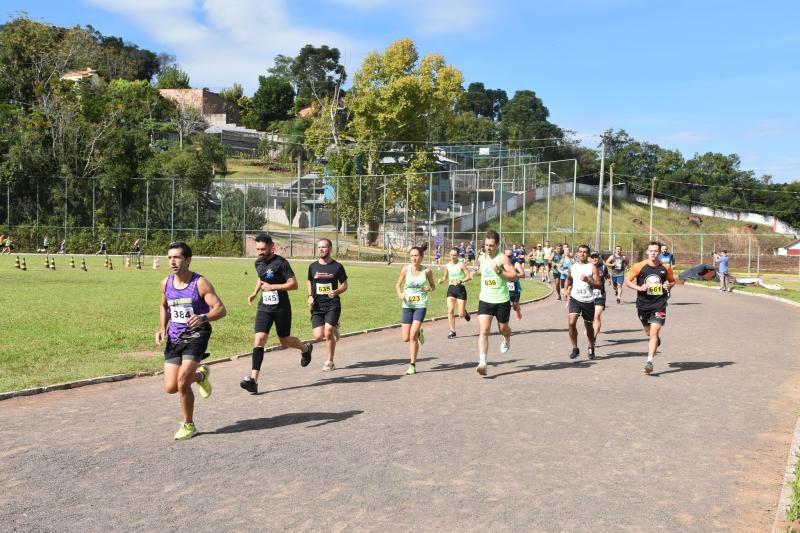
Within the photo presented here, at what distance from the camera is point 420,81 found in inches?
2569

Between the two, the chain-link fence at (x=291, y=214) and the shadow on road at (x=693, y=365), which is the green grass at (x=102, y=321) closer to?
the shadow on road at (x=693, y=365)

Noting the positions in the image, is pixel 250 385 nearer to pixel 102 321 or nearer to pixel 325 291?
pixel 325 291

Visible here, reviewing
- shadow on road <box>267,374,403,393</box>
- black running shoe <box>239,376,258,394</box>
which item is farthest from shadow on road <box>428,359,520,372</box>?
black running shoe <box>239,376,258,394</box>

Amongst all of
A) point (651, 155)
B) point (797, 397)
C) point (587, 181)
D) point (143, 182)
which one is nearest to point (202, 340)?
point (797, 397)

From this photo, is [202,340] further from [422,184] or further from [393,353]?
[422,184]

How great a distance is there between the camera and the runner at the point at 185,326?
7102 mm

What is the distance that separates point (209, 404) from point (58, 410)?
1634 mm

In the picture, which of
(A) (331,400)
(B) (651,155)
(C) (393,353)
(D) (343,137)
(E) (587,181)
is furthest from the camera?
(B) (651,155)

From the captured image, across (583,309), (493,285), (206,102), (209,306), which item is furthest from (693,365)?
(206,102)

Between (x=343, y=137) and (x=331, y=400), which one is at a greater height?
(x=343, y=137)

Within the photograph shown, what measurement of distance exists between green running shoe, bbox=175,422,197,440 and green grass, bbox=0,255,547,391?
358 cm

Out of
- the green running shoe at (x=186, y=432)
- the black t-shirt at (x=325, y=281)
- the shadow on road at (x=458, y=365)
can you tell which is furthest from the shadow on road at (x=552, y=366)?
the green running shoe at (x=186, y=432)

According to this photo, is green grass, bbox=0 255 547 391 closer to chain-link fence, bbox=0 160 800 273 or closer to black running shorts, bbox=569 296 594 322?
black running shorts, bbox=569 296 594 322

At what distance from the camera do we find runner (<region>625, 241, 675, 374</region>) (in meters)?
11.4
